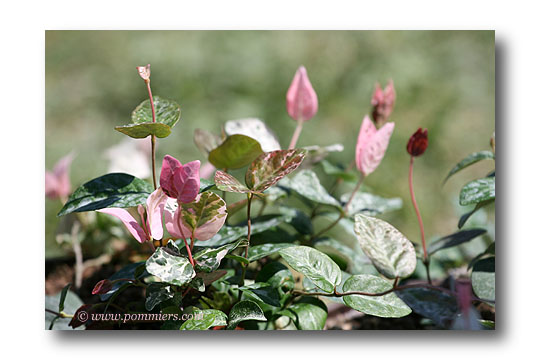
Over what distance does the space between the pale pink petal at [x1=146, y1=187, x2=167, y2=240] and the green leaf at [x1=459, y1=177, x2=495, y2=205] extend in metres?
0.42

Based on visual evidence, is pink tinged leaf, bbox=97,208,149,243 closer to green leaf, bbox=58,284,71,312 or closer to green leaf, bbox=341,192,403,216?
green leaf, bbox=58,284,71,312

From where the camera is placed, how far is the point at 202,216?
2.31 feet

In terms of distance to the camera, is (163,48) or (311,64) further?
(311,64)

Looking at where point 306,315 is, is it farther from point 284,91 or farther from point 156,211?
point 284,91

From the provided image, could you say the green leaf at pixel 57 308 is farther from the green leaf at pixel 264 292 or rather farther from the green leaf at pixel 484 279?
the green leaf at pixel 484 279

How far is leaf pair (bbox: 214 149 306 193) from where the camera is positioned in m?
0.70

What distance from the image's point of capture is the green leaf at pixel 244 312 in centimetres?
73

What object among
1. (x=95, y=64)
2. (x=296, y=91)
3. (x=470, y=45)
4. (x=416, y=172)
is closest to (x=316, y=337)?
(x=296, y=91)

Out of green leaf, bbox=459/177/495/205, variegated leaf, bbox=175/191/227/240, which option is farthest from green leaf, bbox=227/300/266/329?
green leaf, bbox=459/177/495/205

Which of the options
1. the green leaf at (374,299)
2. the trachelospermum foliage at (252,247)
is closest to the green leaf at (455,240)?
the trachelospermum foliage at (252,247)

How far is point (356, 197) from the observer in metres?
0.95
